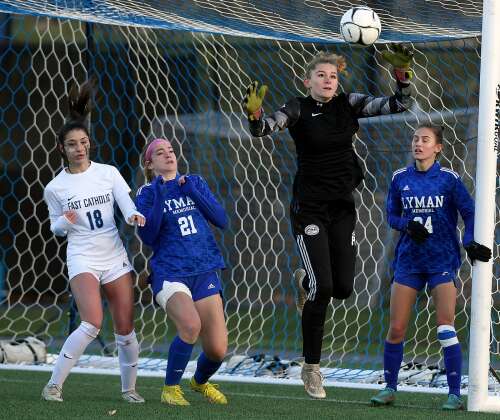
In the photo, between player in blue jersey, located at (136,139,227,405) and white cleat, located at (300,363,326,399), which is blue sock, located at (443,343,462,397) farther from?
player in blue jersey, located at (136,139,227,405)

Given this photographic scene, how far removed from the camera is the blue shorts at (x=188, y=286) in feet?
19.5

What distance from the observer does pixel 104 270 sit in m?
6.15

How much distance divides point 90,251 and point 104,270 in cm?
13

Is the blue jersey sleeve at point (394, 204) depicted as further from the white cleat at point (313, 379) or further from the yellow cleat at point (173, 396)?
the yellow cleat at point (173, 396)

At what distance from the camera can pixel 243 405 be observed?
6.05 m

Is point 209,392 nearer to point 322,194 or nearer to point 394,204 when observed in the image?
point 322,194

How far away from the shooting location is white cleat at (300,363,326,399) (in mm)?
6238

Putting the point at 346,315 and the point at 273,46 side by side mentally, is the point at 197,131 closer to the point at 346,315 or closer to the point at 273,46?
the point at 273,46

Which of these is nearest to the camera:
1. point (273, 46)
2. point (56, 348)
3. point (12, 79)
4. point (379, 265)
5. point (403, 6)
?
point (403, 6)

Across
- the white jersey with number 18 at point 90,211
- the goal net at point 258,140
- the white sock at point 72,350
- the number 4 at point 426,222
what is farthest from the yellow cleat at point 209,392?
the goal net at point 258,140

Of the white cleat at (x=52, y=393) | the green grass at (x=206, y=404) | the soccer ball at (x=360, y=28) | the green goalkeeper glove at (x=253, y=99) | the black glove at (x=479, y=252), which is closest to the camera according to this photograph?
the green grass at (x=206, y=404)

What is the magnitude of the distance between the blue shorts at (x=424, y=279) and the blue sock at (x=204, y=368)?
1.09m

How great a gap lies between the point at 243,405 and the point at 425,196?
4.94 feet

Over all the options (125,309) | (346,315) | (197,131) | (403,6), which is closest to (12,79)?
(197,131)
